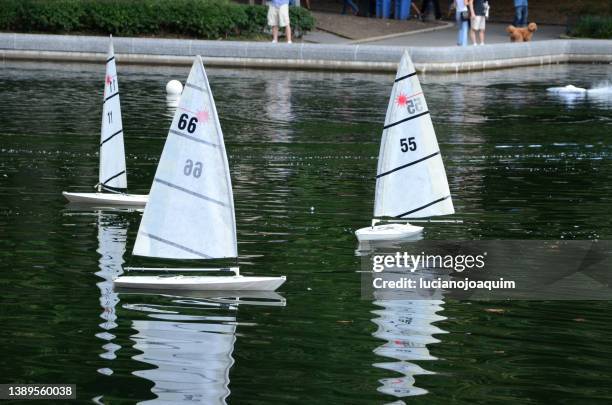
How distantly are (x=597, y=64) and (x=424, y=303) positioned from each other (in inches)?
1312

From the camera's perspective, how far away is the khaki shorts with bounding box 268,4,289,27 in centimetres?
4547

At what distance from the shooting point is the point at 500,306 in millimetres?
16781

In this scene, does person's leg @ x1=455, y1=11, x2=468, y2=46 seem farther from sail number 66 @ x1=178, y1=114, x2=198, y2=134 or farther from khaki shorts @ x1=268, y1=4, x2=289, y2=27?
sail number 66 @ x1=178, y1=114, x2=198, y2=134

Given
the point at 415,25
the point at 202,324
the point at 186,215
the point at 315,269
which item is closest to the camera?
the point at 202,324

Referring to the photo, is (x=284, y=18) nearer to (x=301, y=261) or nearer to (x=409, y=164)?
(x=409, y=164)

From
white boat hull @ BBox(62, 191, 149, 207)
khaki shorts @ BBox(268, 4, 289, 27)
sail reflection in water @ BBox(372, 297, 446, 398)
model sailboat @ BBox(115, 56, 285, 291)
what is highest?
khaki shorts @ BBox(268, 4, 289, 27)

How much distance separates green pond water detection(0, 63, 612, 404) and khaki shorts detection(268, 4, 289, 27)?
855 cm

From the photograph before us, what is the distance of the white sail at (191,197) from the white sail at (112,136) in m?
5.25

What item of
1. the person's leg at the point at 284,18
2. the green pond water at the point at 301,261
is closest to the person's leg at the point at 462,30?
the person's leg at the point at 284,18

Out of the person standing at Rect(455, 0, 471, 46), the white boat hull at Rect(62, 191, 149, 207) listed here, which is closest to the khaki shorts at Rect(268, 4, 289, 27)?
the person standing at Rect(455, 0, 471, 46)

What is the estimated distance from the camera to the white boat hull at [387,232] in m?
20.1

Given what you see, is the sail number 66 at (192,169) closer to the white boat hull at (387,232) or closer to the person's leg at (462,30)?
the white boat hull at (387,232)

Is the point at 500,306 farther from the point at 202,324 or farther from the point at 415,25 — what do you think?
the point at 415,25

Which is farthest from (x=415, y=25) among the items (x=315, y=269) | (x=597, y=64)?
(x=315, y=269)
